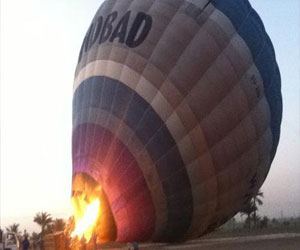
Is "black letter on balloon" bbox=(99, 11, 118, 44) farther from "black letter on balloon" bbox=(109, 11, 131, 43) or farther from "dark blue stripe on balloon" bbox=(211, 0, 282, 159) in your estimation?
"dark blue stripe on balloon" bbox=(211, 0, 282, 159)

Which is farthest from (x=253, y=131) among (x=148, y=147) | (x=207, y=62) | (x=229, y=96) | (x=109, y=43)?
(x=109, y=43)

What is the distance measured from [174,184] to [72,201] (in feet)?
8.37

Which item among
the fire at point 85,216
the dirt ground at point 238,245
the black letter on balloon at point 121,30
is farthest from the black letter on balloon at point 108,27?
the dirt ground at point 238,245

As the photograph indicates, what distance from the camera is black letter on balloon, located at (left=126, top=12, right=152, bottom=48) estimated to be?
1323cm

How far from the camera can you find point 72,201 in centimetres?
1293

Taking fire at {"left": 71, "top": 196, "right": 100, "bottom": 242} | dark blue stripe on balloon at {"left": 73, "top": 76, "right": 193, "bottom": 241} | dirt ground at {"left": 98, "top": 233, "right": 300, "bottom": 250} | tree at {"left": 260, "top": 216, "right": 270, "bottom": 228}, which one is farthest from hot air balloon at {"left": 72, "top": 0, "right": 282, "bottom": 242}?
tree at {"left": 260, "top": 216, "right": 270, "bottom": 228}

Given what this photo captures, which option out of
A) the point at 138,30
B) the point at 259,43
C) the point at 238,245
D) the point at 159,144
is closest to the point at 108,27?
the point at 138,30

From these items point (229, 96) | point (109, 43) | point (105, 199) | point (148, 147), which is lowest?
point (105, 199)

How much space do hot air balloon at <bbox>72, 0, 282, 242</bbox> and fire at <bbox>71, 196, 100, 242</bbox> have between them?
0.53ft

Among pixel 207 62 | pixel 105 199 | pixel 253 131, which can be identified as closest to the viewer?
pixel 105 199

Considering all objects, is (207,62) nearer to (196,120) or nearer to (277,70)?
(196,120)

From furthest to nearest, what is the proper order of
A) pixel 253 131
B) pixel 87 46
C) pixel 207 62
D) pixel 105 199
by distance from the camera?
pixel 87 46 → pixel 253 131 → pixel 207 62 → pixel 105 199

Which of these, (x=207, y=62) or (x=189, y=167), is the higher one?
(x=207, y=62)

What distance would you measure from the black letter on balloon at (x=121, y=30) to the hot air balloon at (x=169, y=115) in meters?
0.03
